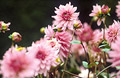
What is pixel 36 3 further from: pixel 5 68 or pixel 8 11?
pixel 5 68

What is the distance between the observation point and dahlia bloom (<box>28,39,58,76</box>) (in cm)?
59

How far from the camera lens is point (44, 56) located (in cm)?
61

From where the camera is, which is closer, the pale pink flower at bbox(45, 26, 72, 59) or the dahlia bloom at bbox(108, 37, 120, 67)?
the dahlia bloom at bbox(108, 37, 120, 67)

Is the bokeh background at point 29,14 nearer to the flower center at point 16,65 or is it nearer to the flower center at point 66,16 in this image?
the flower center at point 66,16

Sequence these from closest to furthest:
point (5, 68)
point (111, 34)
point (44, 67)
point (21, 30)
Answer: point (5, 68), point (44, 67), point (111, 34), point (21, 30)

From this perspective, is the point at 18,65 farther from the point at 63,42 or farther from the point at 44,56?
the point at 63,42

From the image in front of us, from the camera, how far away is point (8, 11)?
2.45 metres

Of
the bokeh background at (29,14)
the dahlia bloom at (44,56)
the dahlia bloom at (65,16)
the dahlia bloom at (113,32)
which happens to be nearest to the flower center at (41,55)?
the dahlia bloom at (44,56)

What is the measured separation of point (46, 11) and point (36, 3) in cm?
14

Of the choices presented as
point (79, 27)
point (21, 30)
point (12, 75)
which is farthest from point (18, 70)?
point (21, 30)

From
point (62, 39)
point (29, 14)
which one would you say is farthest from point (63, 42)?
point (29, 14)

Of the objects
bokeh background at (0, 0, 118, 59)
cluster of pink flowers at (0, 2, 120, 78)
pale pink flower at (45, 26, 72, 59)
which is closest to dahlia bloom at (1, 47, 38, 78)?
cluster of pink flowers at (0, 2, 120, 78)

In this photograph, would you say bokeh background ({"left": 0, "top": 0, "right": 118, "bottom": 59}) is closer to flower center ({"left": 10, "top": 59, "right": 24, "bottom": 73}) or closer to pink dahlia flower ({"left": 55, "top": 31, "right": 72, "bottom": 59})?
pink dahlia flower ({"left": 55, "top": 31, "right": 72, "bottom": 59})

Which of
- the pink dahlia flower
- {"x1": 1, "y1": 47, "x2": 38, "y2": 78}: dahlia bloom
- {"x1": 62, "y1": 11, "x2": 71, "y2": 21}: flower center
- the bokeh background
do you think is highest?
the bokeh background
